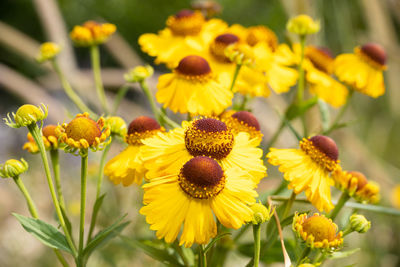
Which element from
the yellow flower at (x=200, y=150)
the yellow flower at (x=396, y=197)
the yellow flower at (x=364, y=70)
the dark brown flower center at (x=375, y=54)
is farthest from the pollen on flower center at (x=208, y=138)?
the yellow flower at (x=396, y=197)

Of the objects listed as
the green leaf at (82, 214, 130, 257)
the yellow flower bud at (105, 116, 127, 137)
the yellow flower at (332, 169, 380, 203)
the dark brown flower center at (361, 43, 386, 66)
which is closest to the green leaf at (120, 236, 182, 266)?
the green leaf at (82, 214, 130, 257)

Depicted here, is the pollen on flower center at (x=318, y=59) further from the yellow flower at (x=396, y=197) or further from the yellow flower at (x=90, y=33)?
the yellow flower at (x=396, y=197)

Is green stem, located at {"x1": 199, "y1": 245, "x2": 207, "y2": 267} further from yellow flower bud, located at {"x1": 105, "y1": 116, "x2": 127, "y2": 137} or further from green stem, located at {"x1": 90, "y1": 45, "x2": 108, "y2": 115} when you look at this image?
green stem, located at {"x1": 90, "y1": 45, "x2": 108, "y2": 115}

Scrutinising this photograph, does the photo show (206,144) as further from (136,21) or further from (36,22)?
(36,22)

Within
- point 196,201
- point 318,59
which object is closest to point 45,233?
point 196,201

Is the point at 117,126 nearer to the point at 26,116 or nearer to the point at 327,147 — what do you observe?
the point at 26,116

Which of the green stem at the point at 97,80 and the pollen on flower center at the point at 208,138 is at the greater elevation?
the pollen on flower center at the point at 208,138

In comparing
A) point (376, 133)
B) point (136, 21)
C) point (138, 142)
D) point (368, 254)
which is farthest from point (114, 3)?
point (138, 142)
